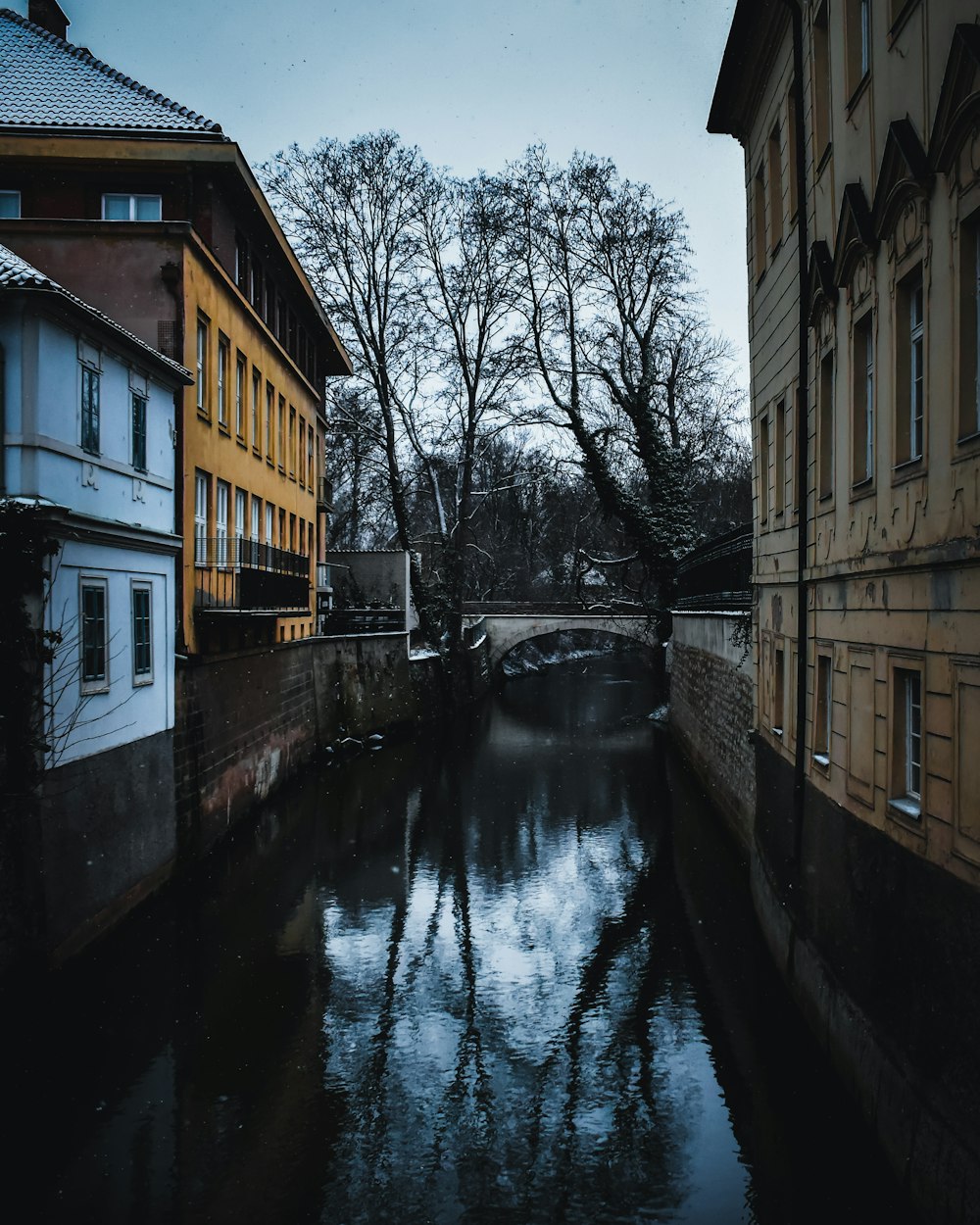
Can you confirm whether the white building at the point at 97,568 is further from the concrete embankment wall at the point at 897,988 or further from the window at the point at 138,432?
the concrete embankment wall at the point at 897,988

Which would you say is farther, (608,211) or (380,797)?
(608,211)

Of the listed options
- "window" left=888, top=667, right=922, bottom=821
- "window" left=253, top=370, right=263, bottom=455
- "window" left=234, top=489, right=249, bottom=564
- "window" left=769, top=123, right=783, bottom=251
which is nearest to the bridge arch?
"window" left=253, top=370, right=263, bottom=455

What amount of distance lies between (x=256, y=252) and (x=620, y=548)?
2648 cm

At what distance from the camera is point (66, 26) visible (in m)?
22.5

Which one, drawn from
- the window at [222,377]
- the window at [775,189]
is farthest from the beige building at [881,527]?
the window at [222,377]

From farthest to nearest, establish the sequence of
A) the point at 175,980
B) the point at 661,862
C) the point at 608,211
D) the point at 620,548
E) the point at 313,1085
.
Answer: the point at 620,548 → the point at 608,211 → the point at 661,862 → the point at 175,980 → the point at 313,1085

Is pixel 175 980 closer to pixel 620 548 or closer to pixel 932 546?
pixel 932 546

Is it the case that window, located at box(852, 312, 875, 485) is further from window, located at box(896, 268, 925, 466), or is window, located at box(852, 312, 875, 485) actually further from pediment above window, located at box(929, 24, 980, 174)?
pediment above window, located at box(929, 24, 980, 174)

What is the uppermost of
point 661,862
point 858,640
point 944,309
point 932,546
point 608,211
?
point 608,211

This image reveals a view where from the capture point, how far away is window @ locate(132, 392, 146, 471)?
14.1 meters

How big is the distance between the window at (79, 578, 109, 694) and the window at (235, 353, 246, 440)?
323 inches

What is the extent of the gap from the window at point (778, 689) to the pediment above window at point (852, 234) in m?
4.68

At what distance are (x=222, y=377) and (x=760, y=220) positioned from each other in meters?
9.61

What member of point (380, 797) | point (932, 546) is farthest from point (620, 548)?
point (932, 546)
